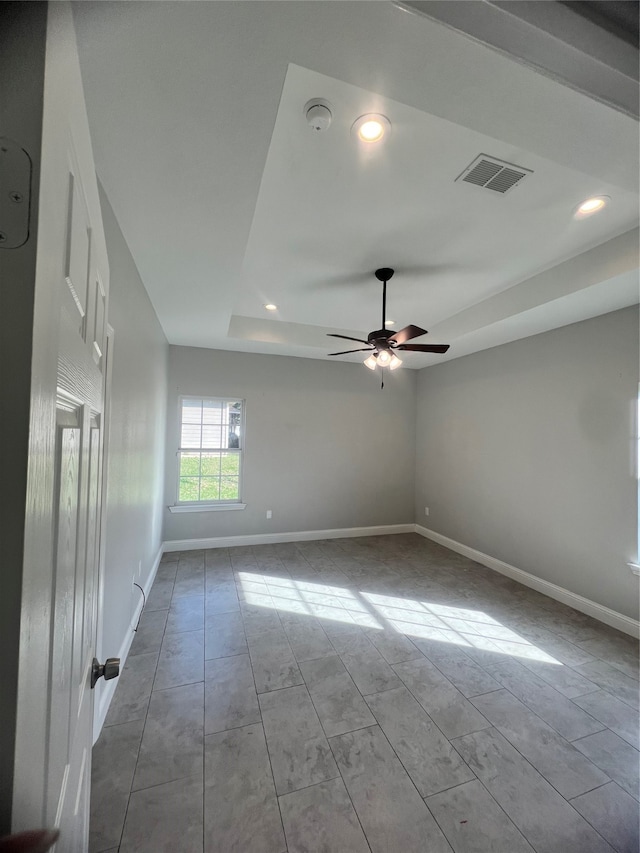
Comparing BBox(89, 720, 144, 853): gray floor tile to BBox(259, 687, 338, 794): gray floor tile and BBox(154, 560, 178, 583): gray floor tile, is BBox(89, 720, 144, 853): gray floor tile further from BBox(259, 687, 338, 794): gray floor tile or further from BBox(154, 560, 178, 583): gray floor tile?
BBox(154, 560, 178, 583): gray floor tile

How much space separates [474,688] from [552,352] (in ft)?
10.1

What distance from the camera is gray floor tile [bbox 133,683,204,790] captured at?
1570 millimetres

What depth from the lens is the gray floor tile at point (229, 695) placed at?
1.87m

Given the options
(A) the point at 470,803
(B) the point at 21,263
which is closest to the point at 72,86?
(B) the point at 21,263

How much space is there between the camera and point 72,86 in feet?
1.73

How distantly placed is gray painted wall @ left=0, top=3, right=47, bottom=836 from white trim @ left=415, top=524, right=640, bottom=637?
157 inches

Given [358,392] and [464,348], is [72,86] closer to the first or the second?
[464,348]

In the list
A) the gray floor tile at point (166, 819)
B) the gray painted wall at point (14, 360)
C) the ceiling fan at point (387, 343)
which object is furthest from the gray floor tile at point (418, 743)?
the ceiling fan at point (387, 343)

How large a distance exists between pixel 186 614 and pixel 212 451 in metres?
2.18

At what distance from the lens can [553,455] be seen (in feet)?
11.3

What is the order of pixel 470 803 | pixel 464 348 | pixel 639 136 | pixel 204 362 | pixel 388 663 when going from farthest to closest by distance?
pixel 204 362
pixel 464 348
pixel 388 663
pixel 470 803
pixel 639 136

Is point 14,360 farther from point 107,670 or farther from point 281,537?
point 281,537

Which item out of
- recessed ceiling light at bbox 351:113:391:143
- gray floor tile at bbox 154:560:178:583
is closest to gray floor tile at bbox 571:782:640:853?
recessed ceiling light at bbox 351:113:391:143

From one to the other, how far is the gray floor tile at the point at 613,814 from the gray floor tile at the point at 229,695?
1547 mm
